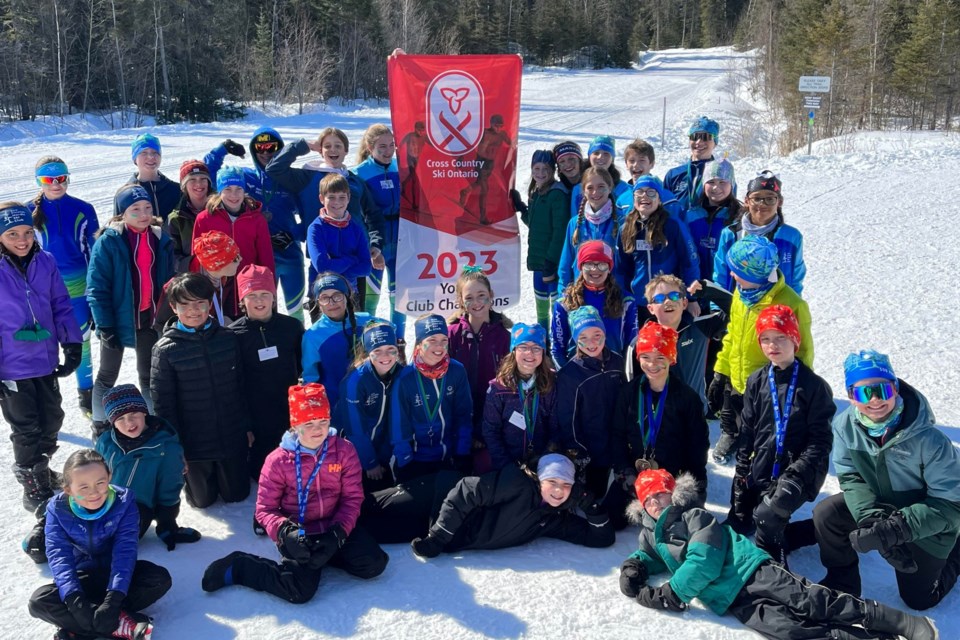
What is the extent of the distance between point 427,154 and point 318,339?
183 centimetres

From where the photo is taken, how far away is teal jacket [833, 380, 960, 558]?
3.41 metres

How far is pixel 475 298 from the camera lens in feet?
16.5

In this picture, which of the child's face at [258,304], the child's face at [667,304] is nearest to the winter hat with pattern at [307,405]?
the child's face at [258,304]

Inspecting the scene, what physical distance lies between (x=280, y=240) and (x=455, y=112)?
1861 mm

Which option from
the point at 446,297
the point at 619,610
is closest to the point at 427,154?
the point at 446,297

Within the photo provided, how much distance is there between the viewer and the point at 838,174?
1573cm

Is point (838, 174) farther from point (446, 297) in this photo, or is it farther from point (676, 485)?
point (676, 485)

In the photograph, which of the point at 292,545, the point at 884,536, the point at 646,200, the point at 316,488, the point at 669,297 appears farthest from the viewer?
the point at 646,200

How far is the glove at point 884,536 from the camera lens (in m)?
3.35

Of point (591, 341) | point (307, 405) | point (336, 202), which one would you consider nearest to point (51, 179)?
point (336, 202)

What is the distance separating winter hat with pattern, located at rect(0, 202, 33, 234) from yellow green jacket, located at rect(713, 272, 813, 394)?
14.6ft

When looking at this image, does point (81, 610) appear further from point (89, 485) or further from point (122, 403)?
point (122, 403)

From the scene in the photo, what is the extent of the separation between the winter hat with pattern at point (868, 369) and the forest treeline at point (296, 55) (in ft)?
77.7

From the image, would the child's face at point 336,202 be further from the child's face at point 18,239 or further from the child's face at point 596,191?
the child's face at point 18,239
